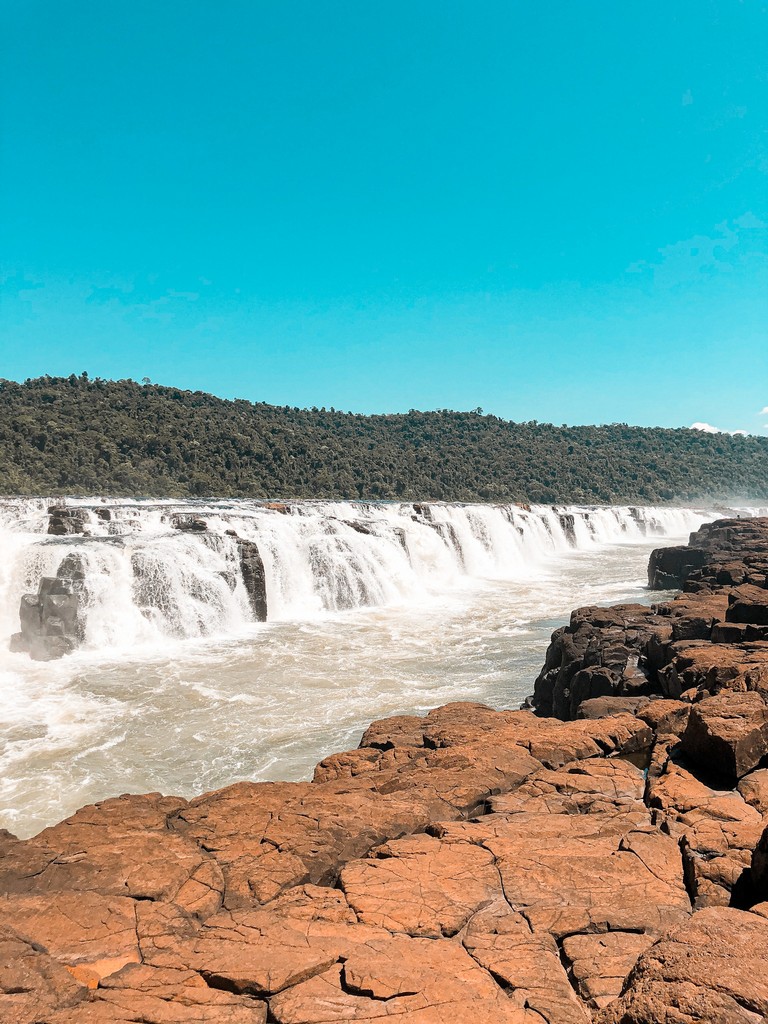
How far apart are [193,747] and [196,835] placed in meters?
5.15

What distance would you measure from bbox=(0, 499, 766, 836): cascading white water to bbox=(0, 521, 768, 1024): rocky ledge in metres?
3.45

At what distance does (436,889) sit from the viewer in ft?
12.8

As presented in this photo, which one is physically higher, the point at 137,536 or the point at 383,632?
the point at 137,536

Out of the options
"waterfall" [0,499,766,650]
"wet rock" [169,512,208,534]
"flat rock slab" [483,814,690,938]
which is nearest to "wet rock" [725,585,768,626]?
"flat rock slab" [483,814,690,938]

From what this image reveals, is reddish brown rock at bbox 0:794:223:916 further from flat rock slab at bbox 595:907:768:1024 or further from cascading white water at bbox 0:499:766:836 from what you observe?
cascading white water at bbox 0:499:766:836

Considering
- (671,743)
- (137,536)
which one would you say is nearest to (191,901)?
(671,743)

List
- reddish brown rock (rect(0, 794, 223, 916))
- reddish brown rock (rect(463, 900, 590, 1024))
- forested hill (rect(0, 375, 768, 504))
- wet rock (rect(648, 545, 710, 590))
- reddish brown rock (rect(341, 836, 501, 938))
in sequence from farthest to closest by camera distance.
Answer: forested hill (rect(0, 375, 768, 504)) → wet rock (rect(648, 545, 710, 590)) → reddish brown rock (rect(0, 794, 223, 916)) → reddish brown rock (rect(341, 836, 501, 938)) → reddish brown rock (rect(463, 900, 590, 1024))

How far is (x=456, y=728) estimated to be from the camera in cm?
712

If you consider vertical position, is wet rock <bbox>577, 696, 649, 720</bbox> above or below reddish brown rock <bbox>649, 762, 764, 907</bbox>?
below

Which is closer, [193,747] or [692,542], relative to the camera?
[193,747]

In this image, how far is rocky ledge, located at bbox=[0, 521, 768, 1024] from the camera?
2.79 m

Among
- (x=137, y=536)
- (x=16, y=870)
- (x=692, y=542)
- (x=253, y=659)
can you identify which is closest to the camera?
(x=16, y=870)

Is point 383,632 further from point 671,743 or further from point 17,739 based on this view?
point 671,743

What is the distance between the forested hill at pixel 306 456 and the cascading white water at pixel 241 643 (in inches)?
1137
